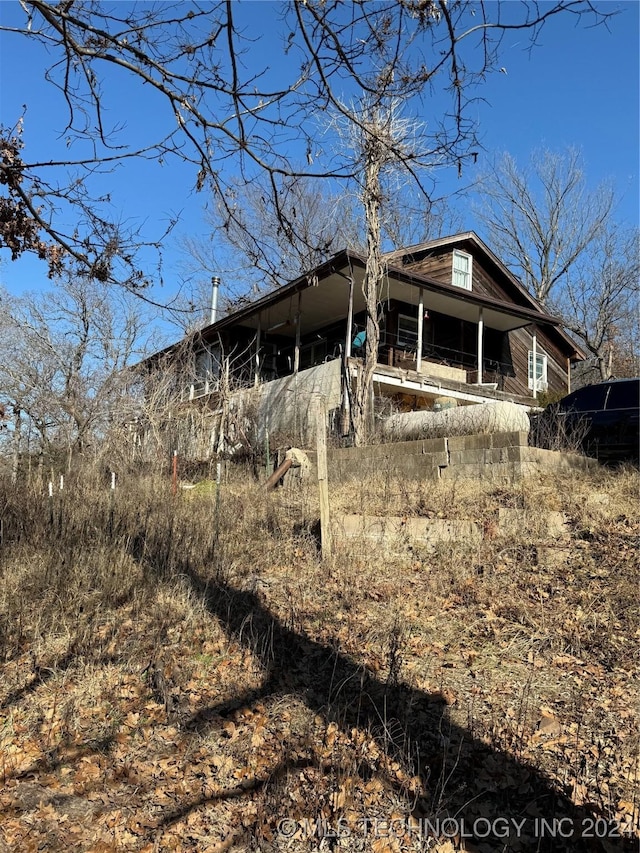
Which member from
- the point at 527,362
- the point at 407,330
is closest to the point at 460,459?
the point at 407,330

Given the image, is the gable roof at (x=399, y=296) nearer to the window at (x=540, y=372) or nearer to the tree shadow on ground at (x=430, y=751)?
the window at (x=540, y=372)

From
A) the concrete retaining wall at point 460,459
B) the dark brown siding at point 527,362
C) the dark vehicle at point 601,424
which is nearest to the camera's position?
the concrete retaining wall at point 460,459

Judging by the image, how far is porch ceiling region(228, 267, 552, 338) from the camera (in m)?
17.7

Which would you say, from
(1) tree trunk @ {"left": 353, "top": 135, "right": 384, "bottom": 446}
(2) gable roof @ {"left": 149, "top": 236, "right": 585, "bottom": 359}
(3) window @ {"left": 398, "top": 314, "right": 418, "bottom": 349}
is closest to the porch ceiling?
(2) gable roof @ {"left": 149, "top": 236, "right": 585, "bottom": 359}

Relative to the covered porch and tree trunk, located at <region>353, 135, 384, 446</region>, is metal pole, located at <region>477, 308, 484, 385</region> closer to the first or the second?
the covered porch

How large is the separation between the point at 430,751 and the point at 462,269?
20.1 meters

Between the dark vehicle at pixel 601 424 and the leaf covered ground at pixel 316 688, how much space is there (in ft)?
9.91

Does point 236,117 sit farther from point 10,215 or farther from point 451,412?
point 451,412

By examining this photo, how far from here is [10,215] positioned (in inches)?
167

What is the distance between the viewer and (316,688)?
4.61 m

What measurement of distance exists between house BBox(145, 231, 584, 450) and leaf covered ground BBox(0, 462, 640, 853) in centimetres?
844

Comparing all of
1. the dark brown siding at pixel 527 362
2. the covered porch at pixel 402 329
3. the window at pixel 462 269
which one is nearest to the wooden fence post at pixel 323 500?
the covered porch at pixel 402 329

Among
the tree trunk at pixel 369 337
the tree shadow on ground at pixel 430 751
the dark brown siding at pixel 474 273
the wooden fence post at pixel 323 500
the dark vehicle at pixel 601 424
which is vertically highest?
the dark brown siding at pixel 474 273

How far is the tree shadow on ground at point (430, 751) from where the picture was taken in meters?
3.20
